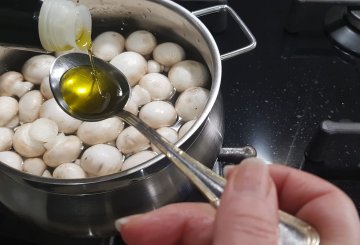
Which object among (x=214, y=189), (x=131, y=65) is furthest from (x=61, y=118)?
(x=214, y=189)

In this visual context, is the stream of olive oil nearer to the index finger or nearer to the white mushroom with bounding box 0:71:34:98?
the white mushroom with bounding box 0:71:34:98

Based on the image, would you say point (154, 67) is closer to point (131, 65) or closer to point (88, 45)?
point (131, 65)

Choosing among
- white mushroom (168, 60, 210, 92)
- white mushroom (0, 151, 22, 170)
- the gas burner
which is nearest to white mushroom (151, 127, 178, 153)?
white mushroom (168, 60, 210, 92)

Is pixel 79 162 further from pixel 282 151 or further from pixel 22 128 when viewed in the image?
pixel 282 151

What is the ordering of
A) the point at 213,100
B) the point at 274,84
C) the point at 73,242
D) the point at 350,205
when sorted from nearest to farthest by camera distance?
the point at 350,205 → the point at 213,100 → the point at 73,242 → the point at 274,84

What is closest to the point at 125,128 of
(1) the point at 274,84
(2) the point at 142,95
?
(2) the point at 142,95

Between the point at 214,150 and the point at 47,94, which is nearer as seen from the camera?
the point at 214,150
